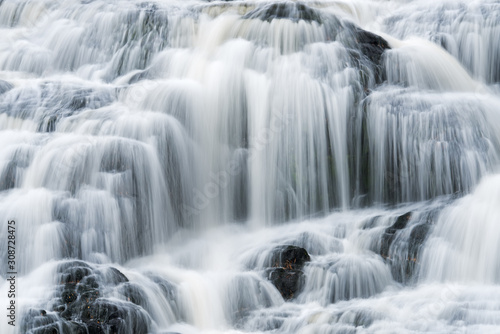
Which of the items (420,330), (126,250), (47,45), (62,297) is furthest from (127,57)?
(420,330)

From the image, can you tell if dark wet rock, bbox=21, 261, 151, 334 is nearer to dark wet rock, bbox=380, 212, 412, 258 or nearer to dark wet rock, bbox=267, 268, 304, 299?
dark wet rock, bbox=267, 268, 304, 299

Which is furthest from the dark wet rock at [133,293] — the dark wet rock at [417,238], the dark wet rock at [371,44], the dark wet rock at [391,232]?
the dark wet rock at [371,44]

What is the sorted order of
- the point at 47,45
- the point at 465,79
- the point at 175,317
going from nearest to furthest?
the point at 175,317 → the point at 465,79 → the point at 47,45

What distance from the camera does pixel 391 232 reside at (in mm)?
9719

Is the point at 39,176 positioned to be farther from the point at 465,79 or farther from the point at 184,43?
the point at 465,79

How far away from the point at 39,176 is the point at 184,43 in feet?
15.6

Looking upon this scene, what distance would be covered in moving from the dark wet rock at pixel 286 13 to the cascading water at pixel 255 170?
0.04 metres

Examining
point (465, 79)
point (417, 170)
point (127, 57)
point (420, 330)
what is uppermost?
point (127, 57)

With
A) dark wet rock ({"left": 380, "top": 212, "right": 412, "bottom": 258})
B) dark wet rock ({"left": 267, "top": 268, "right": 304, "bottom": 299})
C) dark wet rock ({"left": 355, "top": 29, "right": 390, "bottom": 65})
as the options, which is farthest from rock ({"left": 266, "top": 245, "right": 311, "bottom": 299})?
dark wet rock ({"left": 355, "top": 29, "right": 390, "bottom": 65})

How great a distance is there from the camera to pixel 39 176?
10148 millimetres

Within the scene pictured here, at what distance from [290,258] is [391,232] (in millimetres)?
1449

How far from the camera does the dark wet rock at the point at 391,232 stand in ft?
31.2

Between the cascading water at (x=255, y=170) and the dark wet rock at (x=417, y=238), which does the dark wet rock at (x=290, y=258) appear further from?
the dark wet rock at (x=417, y=238)

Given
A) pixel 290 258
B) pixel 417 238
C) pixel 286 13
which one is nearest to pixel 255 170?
pixel 290 258
